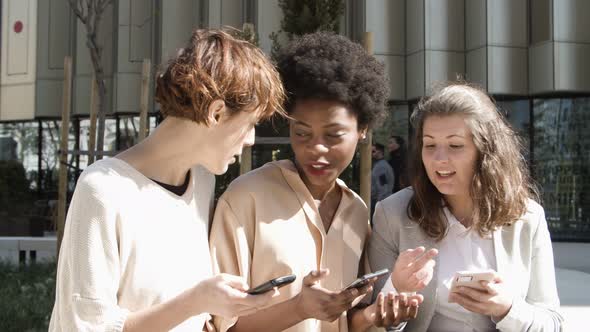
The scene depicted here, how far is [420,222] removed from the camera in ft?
8.93

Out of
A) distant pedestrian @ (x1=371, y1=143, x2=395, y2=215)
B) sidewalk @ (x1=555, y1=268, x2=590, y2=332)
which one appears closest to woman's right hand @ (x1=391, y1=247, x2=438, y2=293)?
sidewalk @ (x1=555, y1=268, x2=590, y2=332)

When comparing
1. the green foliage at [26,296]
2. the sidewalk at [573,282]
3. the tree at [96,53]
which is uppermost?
the tree at [96,53]

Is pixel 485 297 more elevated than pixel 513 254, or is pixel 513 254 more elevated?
pixel 513 254

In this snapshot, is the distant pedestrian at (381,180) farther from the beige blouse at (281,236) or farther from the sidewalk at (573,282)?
the beige blouse at (281,236)

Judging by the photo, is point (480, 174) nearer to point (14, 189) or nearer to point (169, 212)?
point (169, 212)

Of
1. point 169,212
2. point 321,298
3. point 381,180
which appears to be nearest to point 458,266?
point 321,298

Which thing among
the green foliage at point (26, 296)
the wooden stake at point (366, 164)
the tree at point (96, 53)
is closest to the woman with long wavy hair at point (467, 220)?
the wooden stake at point (366, 164)

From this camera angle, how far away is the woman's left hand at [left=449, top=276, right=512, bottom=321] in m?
2.40

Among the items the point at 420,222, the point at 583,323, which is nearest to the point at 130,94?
the point at 583,323

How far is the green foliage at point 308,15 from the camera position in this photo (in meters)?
6.94

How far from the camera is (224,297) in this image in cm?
183

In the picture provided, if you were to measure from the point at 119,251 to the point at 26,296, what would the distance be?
5.75 meters

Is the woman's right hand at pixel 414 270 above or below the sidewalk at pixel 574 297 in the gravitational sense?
above

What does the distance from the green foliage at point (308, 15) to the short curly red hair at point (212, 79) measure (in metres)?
4.85
